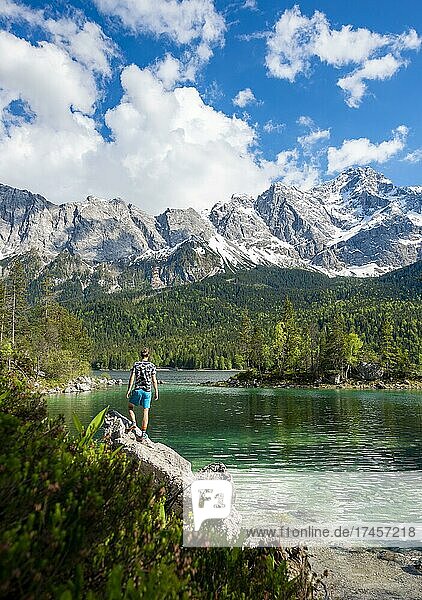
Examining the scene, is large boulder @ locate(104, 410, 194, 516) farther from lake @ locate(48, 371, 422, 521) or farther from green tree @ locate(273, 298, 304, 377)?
green tree @ locate(273, 298, 304, 377)

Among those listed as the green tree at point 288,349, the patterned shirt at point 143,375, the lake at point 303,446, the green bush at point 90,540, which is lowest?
the lake at point 303,446

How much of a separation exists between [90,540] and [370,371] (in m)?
111

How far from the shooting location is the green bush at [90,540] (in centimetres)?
312

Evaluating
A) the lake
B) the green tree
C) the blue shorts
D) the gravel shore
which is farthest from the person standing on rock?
the green tree

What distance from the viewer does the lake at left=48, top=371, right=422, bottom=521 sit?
19469 mm

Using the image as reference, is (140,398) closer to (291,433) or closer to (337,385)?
(291,433)

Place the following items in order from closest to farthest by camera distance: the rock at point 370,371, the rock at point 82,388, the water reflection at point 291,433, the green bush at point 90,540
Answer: the green bush at point 90,540, the water reflection at point 291,433, the rock at point 82,388, the rock at point 370,371

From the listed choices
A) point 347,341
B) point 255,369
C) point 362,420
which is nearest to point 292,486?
point 362,420

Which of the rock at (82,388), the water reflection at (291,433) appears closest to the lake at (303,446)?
the water reflection at (291,433)

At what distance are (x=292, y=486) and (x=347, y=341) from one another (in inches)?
3645

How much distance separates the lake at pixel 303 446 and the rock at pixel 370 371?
47.9 meters

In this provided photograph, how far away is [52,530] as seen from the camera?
3334 millimetres

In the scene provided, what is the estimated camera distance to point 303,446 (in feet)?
104

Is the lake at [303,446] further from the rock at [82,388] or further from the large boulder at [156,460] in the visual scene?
the rock at [82,388]
